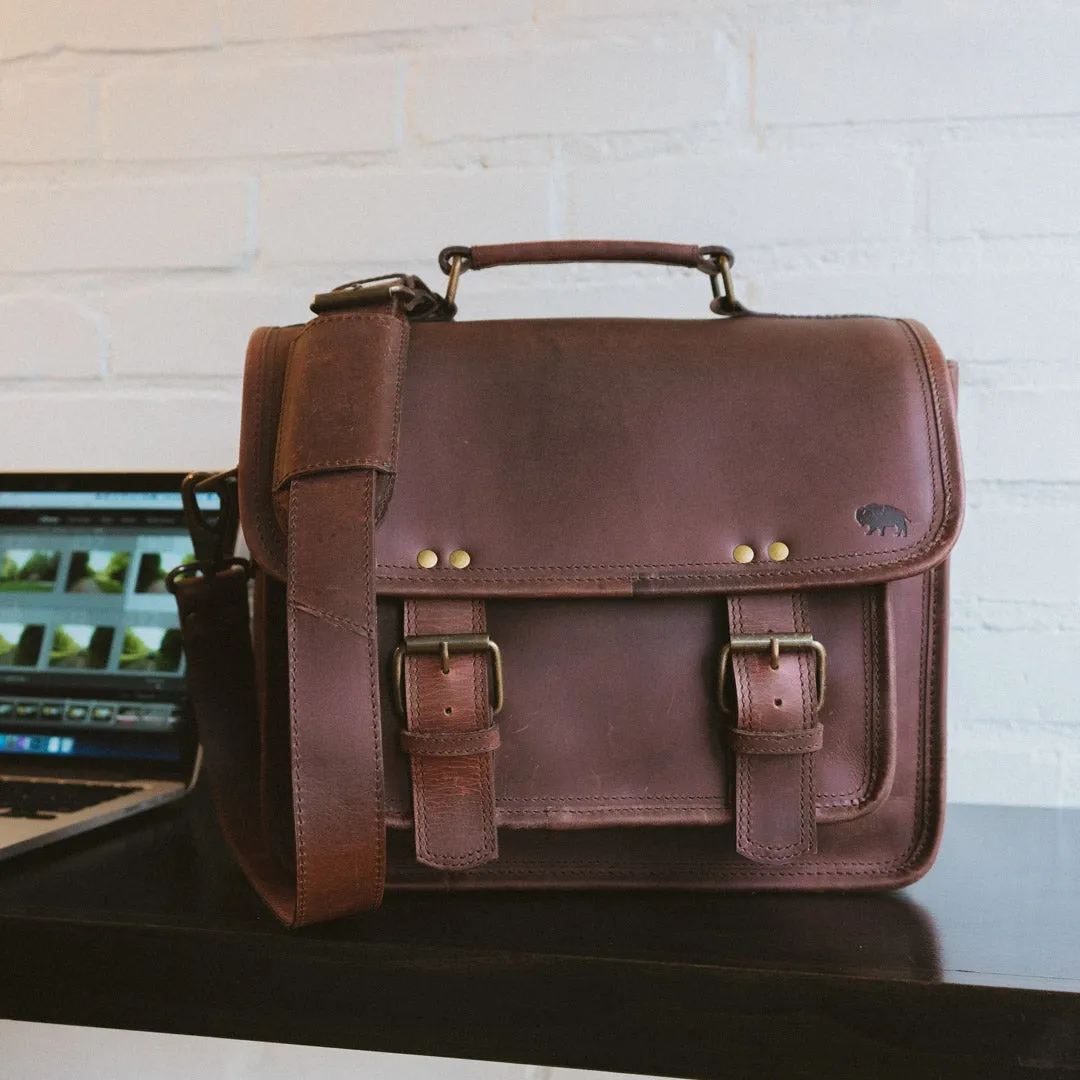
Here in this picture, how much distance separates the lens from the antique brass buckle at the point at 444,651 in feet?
1.61

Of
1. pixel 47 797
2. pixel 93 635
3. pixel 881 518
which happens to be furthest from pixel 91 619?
pixel 881 518

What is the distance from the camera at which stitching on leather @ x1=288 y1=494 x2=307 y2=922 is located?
45 cm

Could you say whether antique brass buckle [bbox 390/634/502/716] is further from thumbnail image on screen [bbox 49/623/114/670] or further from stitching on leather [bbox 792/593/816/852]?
thumbnail image on screen [bbox 49/623/114/670]

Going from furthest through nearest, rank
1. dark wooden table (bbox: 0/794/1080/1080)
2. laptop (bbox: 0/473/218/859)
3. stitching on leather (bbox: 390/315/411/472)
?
laptop (bbox: 0/473/218/859) < stitching on leather (bbox: 390/315/411/472) < dark wooden table (bbox: 0/794/1080/1080)

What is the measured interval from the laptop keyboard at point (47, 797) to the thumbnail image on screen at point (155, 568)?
0.16m

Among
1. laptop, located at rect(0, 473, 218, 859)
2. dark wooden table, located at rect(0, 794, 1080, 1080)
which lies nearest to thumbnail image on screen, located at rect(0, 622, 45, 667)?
laptop, located at rect(0, 473, 218, 859)

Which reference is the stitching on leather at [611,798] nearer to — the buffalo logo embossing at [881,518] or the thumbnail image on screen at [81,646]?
the buffalo logo embossing at [881,518]

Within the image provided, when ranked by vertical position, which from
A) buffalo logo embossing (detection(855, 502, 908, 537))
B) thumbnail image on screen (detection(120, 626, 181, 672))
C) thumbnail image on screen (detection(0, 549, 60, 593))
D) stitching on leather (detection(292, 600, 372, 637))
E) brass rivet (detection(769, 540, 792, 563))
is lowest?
thumbnail image on screen (detection(120, 626, 181, 672))

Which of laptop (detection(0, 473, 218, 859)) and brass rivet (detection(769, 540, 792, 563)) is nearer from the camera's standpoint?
brass rivet (detection(769, 540, 792, 563))

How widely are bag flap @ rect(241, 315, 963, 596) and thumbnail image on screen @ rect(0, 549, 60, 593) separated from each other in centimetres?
32

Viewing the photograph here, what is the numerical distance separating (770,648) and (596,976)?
188 mm

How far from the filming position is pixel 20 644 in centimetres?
73

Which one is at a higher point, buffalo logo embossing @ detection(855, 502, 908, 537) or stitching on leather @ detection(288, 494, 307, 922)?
buffalo logo embossing @ detection(855, 502, 908, 537)

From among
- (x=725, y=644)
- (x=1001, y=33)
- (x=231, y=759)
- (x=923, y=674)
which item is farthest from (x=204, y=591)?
(x=1001, y=33)
